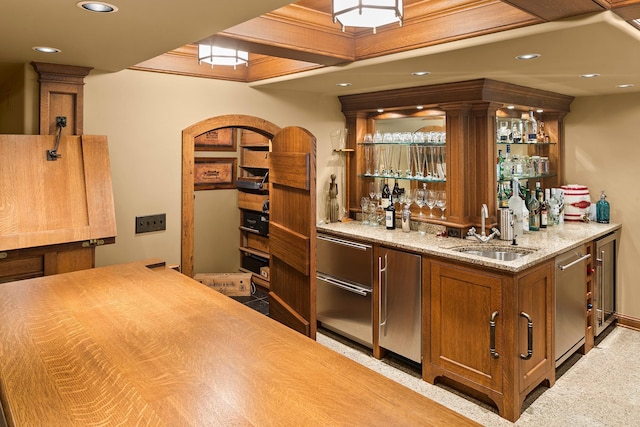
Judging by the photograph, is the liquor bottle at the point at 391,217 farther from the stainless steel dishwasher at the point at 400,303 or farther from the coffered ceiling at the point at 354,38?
the coffered ceiling at the point at 354,38

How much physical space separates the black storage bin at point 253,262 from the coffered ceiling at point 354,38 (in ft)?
8.15

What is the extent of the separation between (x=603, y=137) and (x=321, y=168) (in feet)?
8.42

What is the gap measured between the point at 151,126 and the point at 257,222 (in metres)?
2.28

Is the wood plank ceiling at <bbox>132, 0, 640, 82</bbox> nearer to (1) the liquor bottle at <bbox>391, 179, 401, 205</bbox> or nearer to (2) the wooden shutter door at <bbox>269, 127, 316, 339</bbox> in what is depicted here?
(2) the wooden shutter door at <bbox>269, 127, 316, 339</bbox>

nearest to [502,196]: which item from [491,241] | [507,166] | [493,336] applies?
[507,166]

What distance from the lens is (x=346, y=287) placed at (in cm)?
377

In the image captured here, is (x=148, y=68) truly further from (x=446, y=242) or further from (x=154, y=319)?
(x=446, y=242)

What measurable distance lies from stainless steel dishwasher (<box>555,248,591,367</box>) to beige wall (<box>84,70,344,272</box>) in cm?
244

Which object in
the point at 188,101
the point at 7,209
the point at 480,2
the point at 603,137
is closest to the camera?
the point at 480,2

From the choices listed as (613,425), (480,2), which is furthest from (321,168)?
(613,425)

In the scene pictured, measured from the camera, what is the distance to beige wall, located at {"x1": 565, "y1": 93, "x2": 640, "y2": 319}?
13.3 feet

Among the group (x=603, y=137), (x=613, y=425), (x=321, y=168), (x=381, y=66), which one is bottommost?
(x=613, y=425)

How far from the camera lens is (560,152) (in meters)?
4.42

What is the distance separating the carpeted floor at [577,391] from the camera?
2773 mm
